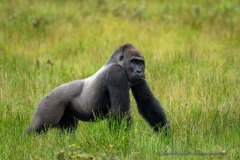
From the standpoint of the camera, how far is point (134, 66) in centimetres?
673

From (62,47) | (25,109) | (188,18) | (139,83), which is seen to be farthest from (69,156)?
(188,18)

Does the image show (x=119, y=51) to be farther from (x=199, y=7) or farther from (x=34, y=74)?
(x=199, y=7)

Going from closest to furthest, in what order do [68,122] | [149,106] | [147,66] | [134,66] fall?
1. [134,66]
2. [149,106]
3. [68,122]
4. [147,66]

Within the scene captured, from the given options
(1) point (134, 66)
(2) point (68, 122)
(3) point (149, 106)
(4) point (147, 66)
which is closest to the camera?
(1) point (134, 66)

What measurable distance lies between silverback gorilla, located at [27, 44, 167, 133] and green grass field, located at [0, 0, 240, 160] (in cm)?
15

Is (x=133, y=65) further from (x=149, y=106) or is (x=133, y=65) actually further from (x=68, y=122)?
(x=68, y=122)

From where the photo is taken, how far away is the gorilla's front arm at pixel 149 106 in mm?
6875

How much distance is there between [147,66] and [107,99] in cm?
325

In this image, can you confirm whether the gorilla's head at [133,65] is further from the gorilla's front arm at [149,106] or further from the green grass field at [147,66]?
the green grass field at [147,66]

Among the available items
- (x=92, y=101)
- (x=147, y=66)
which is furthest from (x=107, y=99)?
(x=147, y=66)

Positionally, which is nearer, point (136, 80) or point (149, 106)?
point (136, 80)

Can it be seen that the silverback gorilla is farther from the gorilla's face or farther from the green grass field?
the green grass field

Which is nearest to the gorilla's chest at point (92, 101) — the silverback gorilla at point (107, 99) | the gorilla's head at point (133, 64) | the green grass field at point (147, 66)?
the silverback gorilla at point (107, 99)

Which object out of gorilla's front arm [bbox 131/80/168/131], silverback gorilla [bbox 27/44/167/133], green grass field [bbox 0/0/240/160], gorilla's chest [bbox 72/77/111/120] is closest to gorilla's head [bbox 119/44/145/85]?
silverback gorilla [bbox 27/44/167/133]
